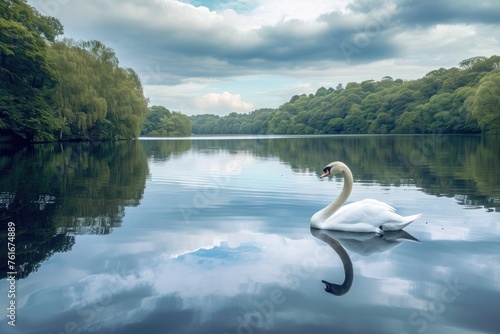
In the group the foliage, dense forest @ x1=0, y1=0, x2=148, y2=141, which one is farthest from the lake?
the foliage

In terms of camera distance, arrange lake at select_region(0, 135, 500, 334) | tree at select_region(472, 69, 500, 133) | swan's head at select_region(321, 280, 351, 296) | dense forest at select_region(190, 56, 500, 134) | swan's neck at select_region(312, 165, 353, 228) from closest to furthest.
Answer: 1. lake at select_region(0, 135, 500, 334)
2. swan's head at select_region(321, 280, 351, 296)
3. swan's neck at select_region(312, 165, 353, 228)
4. tree at select_region(472, 69, 500, 133)
5. dense forest at select_region(190, 56, 500, 134)

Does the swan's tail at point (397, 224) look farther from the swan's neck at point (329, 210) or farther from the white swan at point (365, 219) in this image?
the swan's neck at point (329, 210)

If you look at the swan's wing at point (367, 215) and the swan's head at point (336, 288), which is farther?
the swan's wing at point (367, 215)

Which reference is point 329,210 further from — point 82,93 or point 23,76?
point 82,93

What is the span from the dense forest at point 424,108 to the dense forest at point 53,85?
6986 centimetres

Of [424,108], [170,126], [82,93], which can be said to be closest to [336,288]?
[82,93]

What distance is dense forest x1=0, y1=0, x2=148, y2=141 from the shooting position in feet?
157

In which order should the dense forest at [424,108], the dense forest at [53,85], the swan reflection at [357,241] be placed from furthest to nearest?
1. the dense forest at [424,108]
2. the dense forest at [53,85]
3. the swan reflection at [357,241]

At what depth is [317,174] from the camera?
72.0ft

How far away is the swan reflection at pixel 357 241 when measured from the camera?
8184mm

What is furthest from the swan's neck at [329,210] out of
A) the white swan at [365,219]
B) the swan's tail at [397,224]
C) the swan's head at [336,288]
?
the swan's head at [336,288]

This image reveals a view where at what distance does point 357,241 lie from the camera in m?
9.07

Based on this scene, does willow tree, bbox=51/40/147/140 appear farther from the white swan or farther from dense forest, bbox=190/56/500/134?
dense forest, bbox=190/56/500/134

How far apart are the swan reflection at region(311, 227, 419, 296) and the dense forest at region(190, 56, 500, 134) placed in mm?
88495
